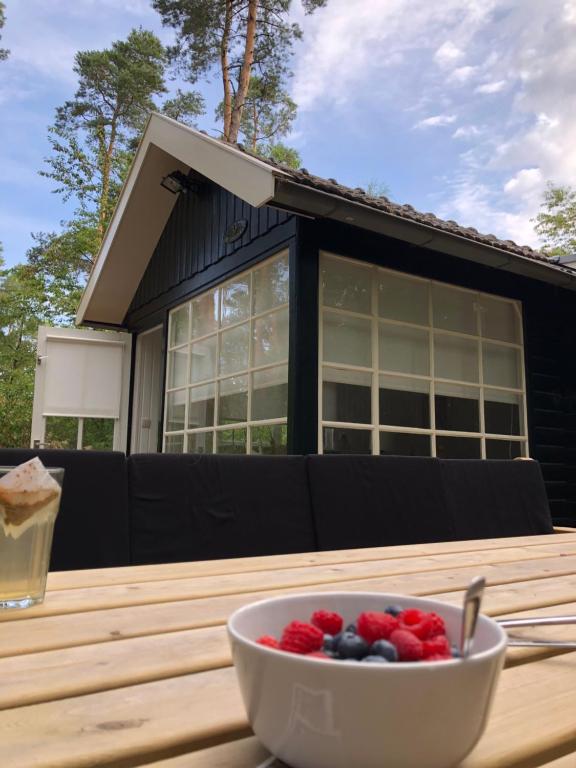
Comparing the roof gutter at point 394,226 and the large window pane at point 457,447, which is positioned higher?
the roof gutter at point 394,226

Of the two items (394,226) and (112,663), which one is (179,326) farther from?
(112,663)

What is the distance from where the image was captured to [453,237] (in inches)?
125

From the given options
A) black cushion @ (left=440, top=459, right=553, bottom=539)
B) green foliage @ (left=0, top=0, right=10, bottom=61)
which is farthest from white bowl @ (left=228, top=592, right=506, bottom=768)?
green foliage @ (left=0, top=0, right=10, bottom=61)

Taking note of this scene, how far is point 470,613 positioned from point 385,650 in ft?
0.20

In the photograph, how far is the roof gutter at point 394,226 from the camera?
282cm

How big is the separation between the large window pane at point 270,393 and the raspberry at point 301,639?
2.91 metres

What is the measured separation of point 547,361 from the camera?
4.25 metres

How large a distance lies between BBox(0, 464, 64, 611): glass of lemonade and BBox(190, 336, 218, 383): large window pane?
359cm

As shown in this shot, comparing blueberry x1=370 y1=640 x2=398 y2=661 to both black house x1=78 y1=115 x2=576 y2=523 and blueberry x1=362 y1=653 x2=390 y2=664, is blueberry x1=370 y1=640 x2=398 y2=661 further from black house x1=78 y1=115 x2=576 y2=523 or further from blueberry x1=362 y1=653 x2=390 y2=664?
black house x1=78 y1=115 x2=576 y2=523

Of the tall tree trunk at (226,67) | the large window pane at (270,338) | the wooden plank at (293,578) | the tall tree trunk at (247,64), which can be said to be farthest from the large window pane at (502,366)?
the tall tree trunk at (226,67)

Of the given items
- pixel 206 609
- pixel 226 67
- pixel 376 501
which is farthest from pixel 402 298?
pixel 226 67

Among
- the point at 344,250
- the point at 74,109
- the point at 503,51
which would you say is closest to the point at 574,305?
the point at 344,250

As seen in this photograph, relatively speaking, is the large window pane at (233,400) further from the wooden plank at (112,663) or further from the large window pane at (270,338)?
the wooden plank at (112,663)

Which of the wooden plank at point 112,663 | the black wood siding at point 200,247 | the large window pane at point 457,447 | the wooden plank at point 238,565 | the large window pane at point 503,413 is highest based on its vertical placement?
the black wood siding at point 200,247
